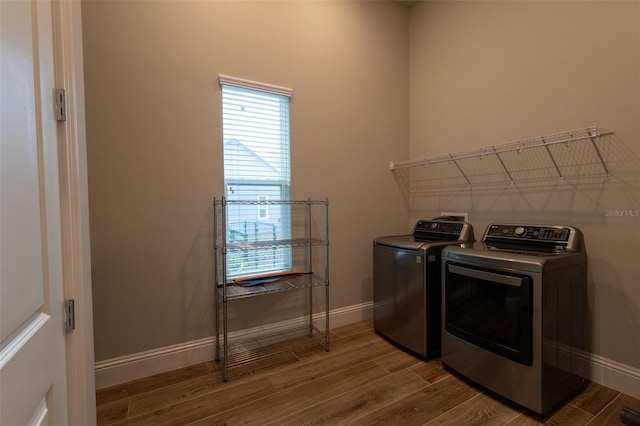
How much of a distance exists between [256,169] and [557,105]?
2.14m

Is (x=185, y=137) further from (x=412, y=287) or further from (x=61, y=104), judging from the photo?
(x=412, y=287)

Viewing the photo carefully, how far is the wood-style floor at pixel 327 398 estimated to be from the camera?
1.63 m

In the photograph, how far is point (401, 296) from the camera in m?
2.37

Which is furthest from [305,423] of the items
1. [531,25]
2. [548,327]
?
[531,25]

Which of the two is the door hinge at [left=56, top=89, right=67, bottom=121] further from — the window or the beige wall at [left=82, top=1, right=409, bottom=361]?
the window

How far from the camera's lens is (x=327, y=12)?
106 inches

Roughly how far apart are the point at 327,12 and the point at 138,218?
89.4 inches

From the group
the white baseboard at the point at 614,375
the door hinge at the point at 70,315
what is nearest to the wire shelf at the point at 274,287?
the door hinge at the point at 70,315

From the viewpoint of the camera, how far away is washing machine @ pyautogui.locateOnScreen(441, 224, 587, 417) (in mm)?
A: 1614

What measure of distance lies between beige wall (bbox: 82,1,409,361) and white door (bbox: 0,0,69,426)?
1.22m

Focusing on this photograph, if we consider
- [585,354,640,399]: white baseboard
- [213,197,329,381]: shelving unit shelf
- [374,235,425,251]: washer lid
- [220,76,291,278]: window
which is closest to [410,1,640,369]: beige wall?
[585,354,640,399]: white baseboard

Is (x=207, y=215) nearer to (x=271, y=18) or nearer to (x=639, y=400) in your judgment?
(x=271, y=18)

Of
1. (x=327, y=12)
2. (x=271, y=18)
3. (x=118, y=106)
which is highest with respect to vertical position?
(x=327, y=12)

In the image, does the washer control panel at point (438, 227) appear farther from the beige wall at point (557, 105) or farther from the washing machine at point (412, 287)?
the beige wall at point (557, 105)
